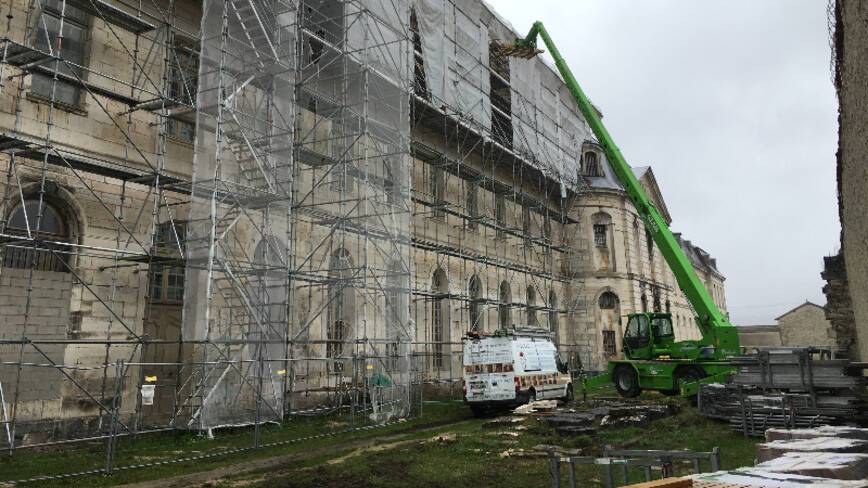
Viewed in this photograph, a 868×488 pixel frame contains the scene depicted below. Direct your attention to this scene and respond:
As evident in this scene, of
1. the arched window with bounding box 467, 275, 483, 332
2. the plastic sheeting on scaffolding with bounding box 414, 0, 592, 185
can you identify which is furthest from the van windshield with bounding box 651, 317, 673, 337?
the plastic sheeting on scaffolding with bounding box 414, 0, 592, 185

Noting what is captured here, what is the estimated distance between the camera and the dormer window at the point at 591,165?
136ft

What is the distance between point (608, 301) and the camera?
125 ft

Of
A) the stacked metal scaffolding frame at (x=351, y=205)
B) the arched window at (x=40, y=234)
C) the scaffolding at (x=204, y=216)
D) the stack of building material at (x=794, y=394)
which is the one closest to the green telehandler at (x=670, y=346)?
the stack of building material at (x=794, y=394)

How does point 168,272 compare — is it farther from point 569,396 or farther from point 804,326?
point 804,326

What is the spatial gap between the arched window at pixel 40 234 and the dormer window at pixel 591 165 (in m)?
33.9

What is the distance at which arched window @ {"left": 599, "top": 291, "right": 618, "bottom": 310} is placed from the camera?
1495 inches

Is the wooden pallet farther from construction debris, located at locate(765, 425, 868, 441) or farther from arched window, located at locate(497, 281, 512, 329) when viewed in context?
arched window, located at locate(497, 281, 512, 329)

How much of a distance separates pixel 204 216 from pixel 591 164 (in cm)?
3237

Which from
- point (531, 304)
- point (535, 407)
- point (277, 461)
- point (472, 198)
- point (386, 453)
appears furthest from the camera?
point (531, 304)

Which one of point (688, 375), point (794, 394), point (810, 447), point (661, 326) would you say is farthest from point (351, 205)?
point (810, 447)

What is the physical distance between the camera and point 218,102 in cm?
1434

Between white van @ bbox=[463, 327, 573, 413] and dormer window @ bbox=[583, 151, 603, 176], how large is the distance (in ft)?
83.3

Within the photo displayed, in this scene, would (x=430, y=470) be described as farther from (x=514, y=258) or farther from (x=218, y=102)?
(x=514, y=258)

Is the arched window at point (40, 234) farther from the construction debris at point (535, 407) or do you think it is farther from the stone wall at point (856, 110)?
the stone wall at point (856, 110)
